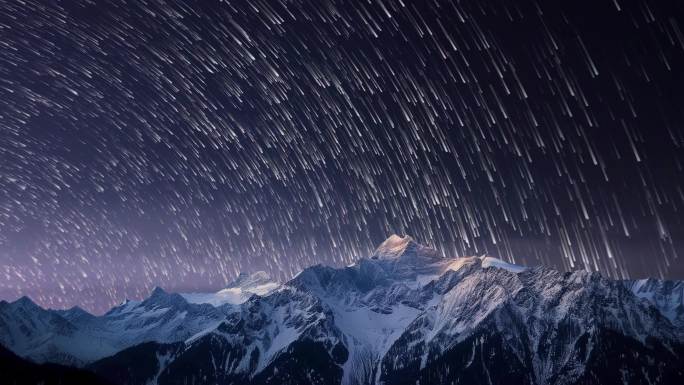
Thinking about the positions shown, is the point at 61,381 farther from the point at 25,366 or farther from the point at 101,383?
the point at 25,366

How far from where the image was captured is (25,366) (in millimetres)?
180000

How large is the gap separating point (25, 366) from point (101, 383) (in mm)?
52663

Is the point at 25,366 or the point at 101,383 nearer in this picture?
the point at 101,383

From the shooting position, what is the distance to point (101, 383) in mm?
145125

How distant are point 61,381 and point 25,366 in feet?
117

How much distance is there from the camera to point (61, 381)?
506ft

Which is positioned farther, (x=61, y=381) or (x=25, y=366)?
(x=25, y=366)

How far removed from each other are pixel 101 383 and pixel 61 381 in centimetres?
1754

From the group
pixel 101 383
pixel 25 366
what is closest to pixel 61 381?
pixel 101 383
